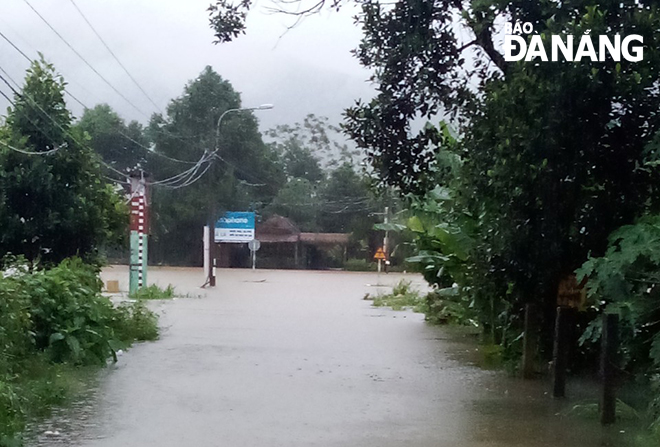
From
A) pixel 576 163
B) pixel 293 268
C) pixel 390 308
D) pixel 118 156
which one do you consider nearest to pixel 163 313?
pixel 390 308

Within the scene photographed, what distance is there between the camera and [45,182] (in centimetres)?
1725

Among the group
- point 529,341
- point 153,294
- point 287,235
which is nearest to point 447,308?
point 529,341

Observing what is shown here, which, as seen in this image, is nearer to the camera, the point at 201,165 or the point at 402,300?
the point at 402,300

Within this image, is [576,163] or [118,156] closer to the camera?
[576,163]

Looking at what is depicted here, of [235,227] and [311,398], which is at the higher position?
[235,227]

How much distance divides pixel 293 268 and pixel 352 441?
174ft

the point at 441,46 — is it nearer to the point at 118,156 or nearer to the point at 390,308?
the point at 390,308

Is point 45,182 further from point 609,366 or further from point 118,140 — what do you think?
point 118,140

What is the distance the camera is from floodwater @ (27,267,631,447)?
7762 mm

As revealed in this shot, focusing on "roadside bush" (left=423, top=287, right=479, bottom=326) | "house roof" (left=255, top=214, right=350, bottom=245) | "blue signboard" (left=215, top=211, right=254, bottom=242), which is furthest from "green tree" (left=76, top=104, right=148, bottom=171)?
"roadside bush" (left=423, top=287, right=479, bottom=326)

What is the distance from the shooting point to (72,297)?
11438mm

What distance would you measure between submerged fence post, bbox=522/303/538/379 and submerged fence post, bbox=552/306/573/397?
3.82ft

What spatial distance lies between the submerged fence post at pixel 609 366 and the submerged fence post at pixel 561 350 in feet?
4.86

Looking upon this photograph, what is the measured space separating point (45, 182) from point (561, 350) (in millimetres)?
11058
